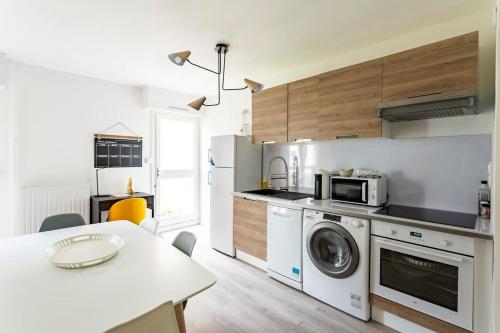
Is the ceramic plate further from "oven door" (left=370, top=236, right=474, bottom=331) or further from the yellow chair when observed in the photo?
"oven door" (left=370, top=236, right=474, bottom=331)

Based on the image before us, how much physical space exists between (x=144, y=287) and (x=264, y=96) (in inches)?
109

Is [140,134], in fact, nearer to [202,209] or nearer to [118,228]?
[202,209]

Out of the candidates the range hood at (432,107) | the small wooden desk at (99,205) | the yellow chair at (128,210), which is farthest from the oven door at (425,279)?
the small wooden desk at (99,205)

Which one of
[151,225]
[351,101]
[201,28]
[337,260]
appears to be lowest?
[337,260]

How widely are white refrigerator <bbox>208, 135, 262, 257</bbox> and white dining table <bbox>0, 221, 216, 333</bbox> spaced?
188 cm

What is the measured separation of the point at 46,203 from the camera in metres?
3.26

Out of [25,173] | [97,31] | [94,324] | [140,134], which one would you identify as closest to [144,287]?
[94,324]

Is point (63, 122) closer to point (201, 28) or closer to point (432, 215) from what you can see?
point (201, 28)

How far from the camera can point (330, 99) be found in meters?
2.67

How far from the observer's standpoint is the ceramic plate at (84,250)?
1411 millimetres

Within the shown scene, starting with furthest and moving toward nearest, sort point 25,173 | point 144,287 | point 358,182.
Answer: point 25,173 → point 358,182 → point 144,287

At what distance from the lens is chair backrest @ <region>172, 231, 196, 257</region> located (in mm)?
1757

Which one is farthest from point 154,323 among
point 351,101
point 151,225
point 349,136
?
point 351,101

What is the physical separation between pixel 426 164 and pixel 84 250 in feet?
9.67
